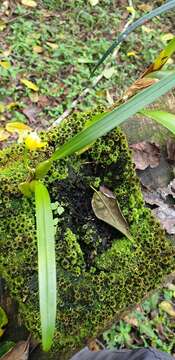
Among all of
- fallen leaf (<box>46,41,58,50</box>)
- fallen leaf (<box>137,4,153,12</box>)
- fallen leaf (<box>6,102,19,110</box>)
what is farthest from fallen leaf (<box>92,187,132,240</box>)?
fallen leaf (<box>137,4,153,12</box>)

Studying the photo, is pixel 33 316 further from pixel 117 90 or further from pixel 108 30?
pixel 108 30

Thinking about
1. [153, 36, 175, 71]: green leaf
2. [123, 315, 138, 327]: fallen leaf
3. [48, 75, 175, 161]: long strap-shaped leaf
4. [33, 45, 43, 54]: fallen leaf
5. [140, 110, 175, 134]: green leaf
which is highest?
[33, 45, 43, 54]: fallen leaf

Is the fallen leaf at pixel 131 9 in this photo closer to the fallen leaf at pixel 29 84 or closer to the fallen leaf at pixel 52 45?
the fallen leaf at pixel 52 45

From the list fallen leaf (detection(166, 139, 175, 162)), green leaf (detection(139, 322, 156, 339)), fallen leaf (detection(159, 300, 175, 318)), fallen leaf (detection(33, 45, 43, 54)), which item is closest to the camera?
fallen leaf (detection(166, 139, 175, 162))

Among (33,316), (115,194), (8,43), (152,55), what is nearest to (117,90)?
(152,55)

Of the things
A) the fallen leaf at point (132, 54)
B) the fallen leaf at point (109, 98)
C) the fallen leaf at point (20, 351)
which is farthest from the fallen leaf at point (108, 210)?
the fallen leaf at point (132, 54)

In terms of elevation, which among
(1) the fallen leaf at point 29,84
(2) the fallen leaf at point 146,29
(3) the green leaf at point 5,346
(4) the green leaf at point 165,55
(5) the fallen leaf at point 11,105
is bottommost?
(3) the green leaf at point 5,346

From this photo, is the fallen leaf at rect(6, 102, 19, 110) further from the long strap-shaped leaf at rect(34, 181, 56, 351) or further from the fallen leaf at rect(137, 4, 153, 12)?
the long strap-shaped leaf at rect(34, 181, 56, 351)
